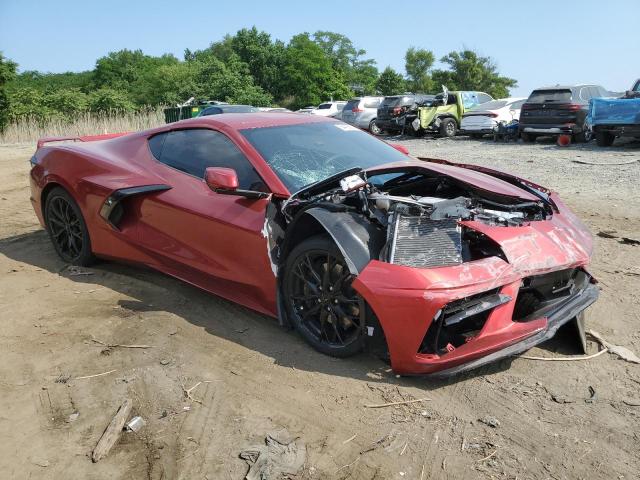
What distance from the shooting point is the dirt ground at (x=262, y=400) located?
2.38 m

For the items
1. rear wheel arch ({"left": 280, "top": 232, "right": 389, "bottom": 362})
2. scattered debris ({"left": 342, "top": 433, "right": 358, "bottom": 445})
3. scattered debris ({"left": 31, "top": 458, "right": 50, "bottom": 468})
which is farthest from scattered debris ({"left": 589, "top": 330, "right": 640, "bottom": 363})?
scattered debris ({"left": 31, "top": 458, "right": 50, "bottom": 468})

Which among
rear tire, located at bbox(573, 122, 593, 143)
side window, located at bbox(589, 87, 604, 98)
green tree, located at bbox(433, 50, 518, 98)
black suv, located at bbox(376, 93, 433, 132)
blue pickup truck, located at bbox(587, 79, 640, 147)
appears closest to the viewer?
blue pickup truck, located at bbox(587, 79, 640, 147)

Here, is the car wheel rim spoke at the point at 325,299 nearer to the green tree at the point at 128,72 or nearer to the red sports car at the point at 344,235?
the red sports car at the point at 344,235

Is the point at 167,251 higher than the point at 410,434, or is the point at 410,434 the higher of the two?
the point at 167,251

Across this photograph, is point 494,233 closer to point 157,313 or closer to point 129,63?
point 157,313

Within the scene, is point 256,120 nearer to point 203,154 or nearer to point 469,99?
point 203,154

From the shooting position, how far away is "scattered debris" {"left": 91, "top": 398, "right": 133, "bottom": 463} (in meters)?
2.49

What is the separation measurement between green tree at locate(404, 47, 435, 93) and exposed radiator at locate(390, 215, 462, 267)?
5017 cm

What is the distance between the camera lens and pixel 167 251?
419cm

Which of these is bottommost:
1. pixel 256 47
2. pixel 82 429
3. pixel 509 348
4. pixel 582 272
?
pixel 82 429

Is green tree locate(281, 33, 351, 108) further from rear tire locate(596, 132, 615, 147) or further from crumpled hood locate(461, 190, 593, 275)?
crumpled hood locate(461, 190, 593, 275)

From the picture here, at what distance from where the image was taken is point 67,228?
5.13 metres

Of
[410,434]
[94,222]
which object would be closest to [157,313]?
[94,222]

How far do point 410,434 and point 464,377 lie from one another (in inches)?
24.4
